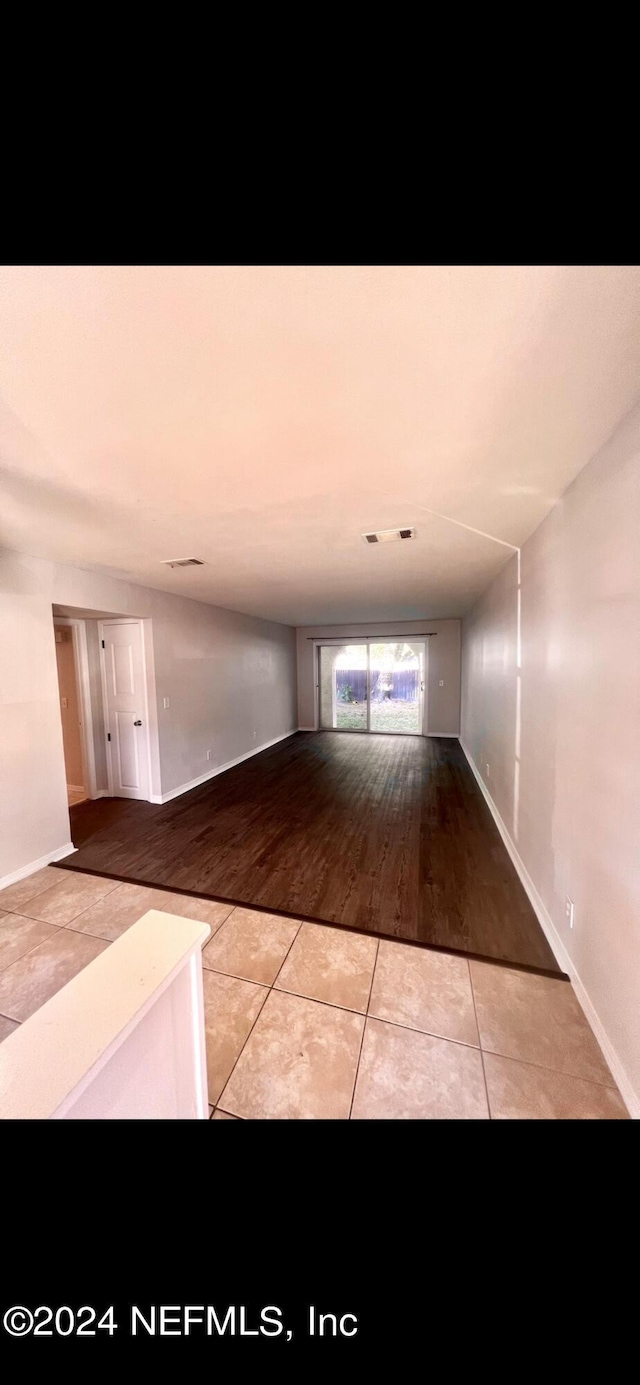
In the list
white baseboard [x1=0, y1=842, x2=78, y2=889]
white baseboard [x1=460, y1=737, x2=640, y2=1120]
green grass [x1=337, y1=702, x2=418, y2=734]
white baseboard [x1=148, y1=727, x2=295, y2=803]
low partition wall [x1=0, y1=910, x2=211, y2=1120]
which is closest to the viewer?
low partition wall [x1=0, y1=910, x2=211, y2=1120]

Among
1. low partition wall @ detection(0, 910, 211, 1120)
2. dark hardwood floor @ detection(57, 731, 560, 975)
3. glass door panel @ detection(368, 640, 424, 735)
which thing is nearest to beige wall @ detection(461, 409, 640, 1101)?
dark hardwood floor @ detection(57, 731, 560, 975)

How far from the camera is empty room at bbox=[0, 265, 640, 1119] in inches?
32.7

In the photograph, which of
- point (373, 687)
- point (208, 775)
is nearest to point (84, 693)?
point (208, 775)

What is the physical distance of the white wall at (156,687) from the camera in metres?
2.68

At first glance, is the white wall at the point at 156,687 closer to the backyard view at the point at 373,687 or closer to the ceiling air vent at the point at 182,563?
the ceiling air vent at the point at 182,563

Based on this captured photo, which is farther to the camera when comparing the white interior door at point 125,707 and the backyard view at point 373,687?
the backyard view at point 373,687

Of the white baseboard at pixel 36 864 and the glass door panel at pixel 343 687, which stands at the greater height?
the glass door panel at pixel 343 687

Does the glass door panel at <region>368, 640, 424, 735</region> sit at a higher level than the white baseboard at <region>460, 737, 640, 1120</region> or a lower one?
higher

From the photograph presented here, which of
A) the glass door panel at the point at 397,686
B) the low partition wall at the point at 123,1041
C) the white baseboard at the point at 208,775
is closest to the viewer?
the low partition wall at the point at 123,1041

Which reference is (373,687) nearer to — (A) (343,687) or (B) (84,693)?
(A) (343,687)

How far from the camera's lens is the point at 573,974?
1688mm

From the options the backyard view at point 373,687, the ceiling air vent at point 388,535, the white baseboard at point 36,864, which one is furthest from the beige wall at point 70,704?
the backyard view at point 373,687

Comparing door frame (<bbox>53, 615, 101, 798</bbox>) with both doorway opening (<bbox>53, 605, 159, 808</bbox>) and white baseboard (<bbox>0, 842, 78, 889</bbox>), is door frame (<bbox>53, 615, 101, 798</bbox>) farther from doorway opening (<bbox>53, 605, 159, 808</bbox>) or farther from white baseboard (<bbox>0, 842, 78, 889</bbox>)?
white baseboard (<bbox>0, 842, 78, 889</bbox>)
